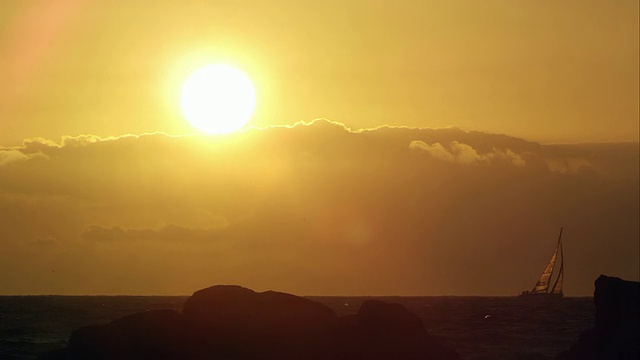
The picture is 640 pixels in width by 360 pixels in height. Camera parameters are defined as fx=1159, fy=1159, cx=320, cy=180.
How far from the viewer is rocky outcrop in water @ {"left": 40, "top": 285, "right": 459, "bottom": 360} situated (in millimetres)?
60625

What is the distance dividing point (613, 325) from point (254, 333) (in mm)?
18682

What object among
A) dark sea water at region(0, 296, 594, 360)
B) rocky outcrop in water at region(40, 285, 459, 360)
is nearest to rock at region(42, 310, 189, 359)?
rocky outcrop in water at region(40, 285, 459, 360)

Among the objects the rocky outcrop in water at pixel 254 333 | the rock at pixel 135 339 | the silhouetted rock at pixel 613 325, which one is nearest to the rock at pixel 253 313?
the rocky outcrop in water at pixel 254 333

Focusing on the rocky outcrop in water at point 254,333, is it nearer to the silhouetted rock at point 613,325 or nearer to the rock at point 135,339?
the rock at point 135,339

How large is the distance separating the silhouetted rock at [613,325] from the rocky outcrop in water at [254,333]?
Answer: 7445mm

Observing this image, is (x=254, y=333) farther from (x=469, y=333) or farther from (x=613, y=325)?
(x=469, y=333)

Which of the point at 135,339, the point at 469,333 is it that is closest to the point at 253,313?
the point at 135,339

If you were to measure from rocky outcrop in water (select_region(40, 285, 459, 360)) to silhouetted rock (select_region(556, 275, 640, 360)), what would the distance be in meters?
7.45

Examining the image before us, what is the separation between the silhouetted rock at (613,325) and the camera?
56.7m

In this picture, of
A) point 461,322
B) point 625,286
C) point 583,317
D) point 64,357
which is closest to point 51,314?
point 461,322

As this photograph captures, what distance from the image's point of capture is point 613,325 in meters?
59.7

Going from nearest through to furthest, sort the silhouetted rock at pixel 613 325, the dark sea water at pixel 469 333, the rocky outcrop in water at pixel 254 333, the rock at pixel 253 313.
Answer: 1. the silhouetted rock at pixel 613 325
2. the rocky outcrop in water at pixel 254 333
3. the rock at pixel 253 313
4. the dark sea water at pixel 469 333

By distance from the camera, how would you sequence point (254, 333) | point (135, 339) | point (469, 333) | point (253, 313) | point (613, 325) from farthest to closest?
point (469, 333) → point (253, 313) → point (254, 333) → point (135, 339) → point (613, 325)

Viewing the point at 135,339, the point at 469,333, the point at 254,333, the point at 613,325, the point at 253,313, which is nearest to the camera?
the point at 613,325
